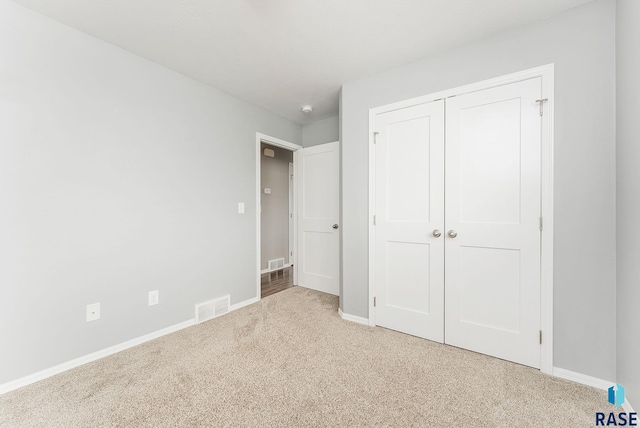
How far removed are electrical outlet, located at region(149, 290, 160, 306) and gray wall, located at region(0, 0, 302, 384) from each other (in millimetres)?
42

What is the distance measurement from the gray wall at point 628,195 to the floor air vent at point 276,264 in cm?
434

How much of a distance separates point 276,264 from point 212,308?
7.48 ft

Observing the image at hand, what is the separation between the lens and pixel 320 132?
3.82m

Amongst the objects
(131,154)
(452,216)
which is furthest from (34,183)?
(452,216)

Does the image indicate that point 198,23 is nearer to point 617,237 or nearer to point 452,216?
point 452,216

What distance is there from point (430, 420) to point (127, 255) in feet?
8.19

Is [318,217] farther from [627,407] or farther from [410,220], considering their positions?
[627,407]

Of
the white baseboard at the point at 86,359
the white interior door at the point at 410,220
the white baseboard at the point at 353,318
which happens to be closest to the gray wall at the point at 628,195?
the white interior door at the point at 410,220

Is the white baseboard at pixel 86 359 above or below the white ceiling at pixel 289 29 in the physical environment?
→ below

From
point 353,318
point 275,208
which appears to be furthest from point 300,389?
point 275,208

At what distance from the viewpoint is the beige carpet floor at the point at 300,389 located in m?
1.40

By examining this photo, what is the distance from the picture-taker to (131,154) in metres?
2.20

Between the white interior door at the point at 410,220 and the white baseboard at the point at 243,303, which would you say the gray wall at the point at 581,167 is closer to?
the white interior door at the point at 410,220

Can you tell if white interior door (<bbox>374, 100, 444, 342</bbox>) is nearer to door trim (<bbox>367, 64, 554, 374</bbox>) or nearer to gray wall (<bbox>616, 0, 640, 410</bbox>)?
door trim (<bbox>367, 64, 554, 374</bbox>)
